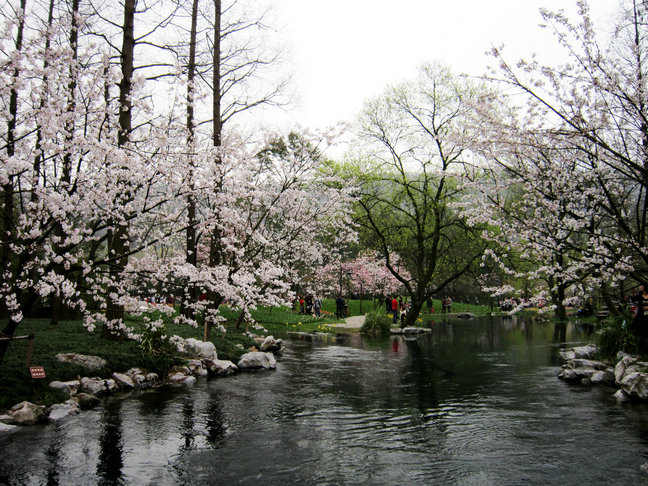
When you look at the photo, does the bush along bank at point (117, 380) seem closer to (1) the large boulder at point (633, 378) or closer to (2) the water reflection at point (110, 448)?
(2) the water reflection at point (110, 448)

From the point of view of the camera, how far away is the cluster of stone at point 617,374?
921cm

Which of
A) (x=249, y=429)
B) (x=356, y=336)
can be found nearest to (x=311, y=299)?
(x=356, y=336)

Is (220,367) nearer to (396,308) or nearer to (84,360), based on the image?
(84,360)

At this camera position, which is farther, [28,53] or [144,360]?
[144,360]

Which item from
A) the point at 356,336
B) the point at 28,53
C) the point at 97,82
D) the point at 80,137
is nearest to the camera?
the point at 28,53

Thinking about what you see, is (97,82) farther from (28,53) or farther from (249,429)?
(249,429)

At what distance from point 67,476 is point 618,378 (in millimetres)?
10184

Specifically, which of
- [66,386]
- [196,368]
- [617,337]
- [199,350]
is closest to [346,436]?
[66,386]

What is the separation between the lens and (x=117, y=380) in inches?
403

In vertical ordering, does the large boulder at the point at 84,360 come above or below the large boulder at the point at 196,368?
above

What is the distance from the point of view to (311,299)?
40812 mm

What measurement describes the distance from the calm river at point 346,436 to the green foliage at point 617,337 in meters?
2.04

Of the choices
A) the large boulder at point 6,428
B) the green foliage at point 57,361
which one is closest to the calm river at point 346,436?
the large boulder at point 6,428

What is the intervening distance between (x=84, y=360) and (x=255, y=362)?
15.6 ft
